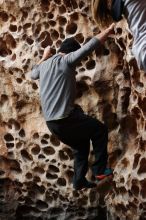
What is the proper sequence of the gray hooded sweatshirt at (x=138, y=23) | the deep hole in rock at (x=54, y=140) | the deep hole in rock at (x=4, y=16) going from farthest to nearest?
the deep hole in rock at (x=4, y=16)
the deep hole in rock at (x=54, y=140)
the gray hooded sweatshirt at (x=138, y=23)

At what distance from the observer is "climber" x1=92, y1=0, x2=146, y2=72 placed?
183 cm

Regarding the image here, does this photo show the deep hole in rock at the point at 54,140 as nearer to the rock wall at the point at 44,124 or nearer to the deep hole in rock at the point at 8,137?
the rock wall at the point at 44,124

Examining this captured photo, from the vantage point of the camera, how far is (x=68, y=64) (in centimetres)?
306

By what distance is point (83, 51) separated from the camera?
280 cm

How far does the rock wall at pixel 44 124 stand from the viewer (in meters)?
3.46

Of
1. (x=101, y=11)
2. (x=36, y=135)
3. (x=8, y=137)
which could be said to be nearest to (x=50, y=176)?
(x=36, y=135)

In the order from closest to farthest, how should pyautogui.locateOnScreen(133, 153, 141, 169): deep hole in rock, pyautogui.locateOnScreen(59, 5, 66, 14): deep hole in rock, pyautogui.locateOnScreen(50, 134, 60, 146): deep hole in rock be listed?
1. pyautogui.locateOnScreen(133, 153, 141, 169): deep hole in rock
2. pyautogui.locateOnScreen(59, 5, 66, 14): deep hole in rock
3. pyautogui.locateOnScreen(50, 134, 60, 146): deep hole in rock

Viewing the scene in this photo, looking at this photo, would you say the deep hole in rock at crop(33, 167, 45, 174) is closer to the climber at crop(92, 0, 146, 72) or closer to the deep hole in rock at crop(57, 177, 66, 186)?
the deep hole in rock at crop(57, 177, 66, 186)

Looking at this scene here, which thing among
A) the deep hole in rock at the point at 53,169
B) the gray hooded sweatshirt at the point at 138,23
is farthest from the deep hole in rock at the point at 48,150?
the gray hooded sweatshirt at the point at 138,23

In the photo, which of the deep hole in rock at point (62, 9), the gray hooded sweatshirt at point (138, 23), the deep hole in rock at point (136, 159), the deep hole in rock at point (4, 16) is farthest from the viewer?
the deep hole in rock at point (4, 16)

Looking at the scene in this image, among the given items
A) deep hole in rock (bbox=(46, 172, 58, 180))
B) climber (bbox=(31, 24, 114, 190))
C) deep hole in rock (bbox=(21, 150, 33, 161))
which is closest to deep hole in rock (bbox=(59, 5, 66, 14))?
climber (bbox=(31, 24, 114, 190))

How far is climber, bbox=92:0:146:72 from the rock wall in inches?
51.5

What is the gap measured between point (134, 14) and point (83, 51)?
0.96 meters

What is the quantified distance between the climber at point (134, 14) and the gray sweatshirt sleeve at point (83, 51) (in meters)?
0.78
